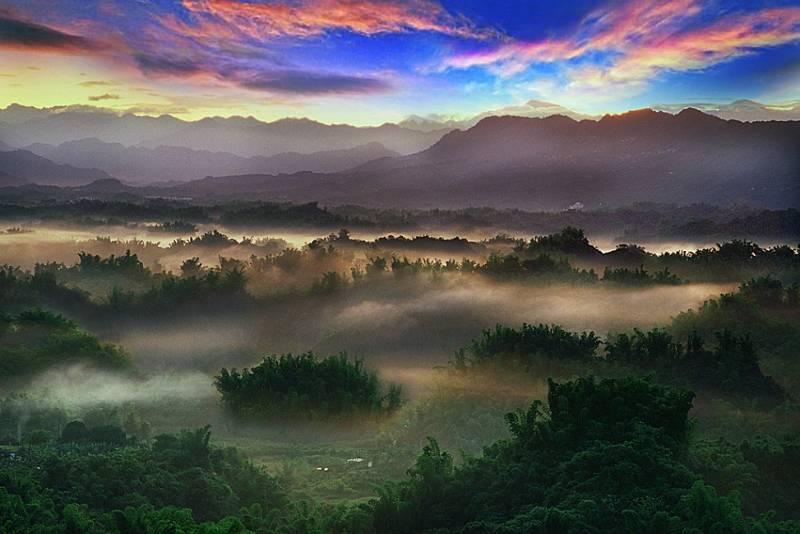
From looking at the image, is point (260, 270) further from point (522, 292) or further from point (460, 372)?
point (460, 372)

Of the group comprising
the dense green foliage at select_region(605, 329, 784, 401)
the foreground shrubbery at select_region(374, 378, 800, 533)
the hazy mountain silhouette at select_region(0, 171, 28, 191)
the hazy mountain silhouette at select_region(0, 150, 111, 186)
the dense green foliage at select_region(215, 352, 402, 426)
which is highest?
the hazy mountain silhouette at select_region(0, 150, 111, 186)

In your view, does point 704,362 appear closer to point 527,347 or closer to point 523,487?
point 527,347

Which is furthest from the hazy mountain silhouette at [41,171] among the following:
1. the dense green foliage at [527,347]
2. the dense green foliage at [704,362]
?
the dense green foliage at [704,362]

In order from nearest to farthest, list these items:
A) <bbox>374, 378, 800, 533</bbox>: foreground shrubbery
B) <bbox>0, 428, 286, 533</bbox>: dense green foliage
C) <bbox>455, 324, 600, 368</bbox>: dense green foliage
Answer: <bbox>374, 378, 800, 533</bbox>: foreground shrubbery < <bbox>0, 428, 286, 533</bbox>: dense green foliage < <bbox>455, 324, 600, 368</bbox>: dense green foliage

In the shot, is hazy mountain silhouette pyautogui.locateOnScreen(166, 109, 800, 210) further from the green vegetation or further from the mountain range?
the green vegetation

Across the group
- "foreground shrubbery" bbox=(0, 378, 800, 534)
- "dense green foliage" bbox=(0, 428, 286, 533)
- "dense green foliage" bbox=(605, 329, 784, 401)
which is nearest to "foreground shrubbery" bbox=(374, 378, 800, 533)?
"foreground shrubbery" bbox=(0, 378, 800, 534)

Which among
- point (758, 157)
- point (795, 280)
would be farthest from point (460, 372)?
point (758, 157)
